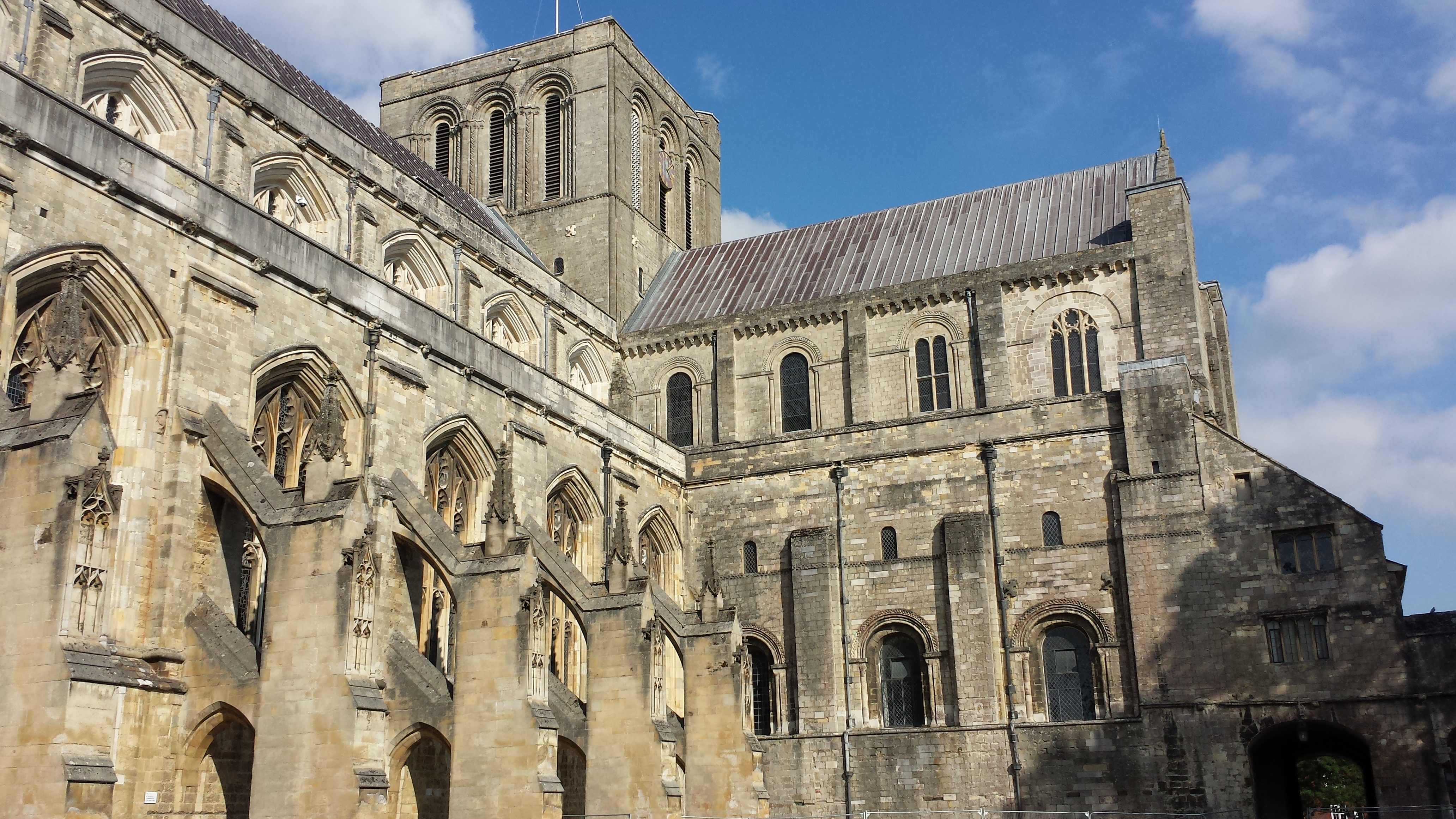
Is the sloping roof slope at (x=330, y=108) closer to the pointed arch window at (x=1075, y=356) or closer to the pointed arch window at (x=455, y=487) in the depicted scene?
the pointed arch window at (x=455, y=487)

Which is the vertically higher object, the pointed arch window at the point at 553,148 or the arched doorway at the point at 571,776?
the pointed arch window at the point at 553,148

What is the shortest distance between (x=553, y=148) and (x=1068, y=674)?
982 inches

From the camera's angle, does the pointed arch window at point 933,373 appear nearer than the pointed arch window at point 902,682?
No

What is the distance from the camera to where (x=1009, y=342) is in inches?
1439

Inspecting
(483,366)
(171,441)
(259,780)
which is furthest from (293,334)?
(259,780)

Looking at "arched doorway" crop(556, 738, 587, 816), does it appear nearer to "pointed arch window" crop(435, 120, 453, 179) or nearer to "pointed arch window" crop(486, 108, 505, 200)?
"pointed arch window" crop(486, 108, 505, 200)

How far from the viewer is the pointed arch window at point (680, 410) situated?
1560 inches

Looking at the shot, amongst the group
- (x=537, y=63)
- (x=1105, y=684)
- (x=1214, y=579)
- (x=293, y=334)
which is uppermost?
(x=537, y=63)

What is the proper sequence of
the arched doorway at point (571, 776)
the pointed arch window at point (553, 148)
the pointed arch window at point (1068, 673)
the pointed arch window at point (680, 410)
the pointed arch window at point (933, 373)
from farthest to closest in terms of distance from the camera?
the pointed arch window at point (553, 148) → the pointed arch window at point (680, 410) → the pointed arch window at point (933, 373) → the pointed arch window at point (1068, 673) → the arched doorway at point (571, 776)

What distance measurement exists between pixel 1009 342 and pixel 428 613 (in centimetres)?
1795

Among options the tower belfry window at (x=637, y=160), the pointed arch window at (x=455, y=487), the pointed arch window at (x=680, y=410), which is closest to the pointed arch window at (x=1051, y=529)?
the pointed arch window at (x=680, y=410)

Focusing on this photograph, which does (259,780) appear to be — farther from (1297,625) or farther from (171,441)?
(1297,625)

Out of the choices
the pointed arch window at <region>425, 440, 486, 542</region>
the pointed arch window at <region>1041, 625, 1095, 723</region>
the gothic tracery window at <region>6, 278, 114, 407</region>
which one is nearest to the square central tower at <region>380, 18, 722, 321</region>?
the pointed arch window at <region>425, 440, 486, 542</region>

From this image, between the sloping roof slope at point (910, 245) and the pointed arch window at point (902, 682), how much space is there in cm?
1100
